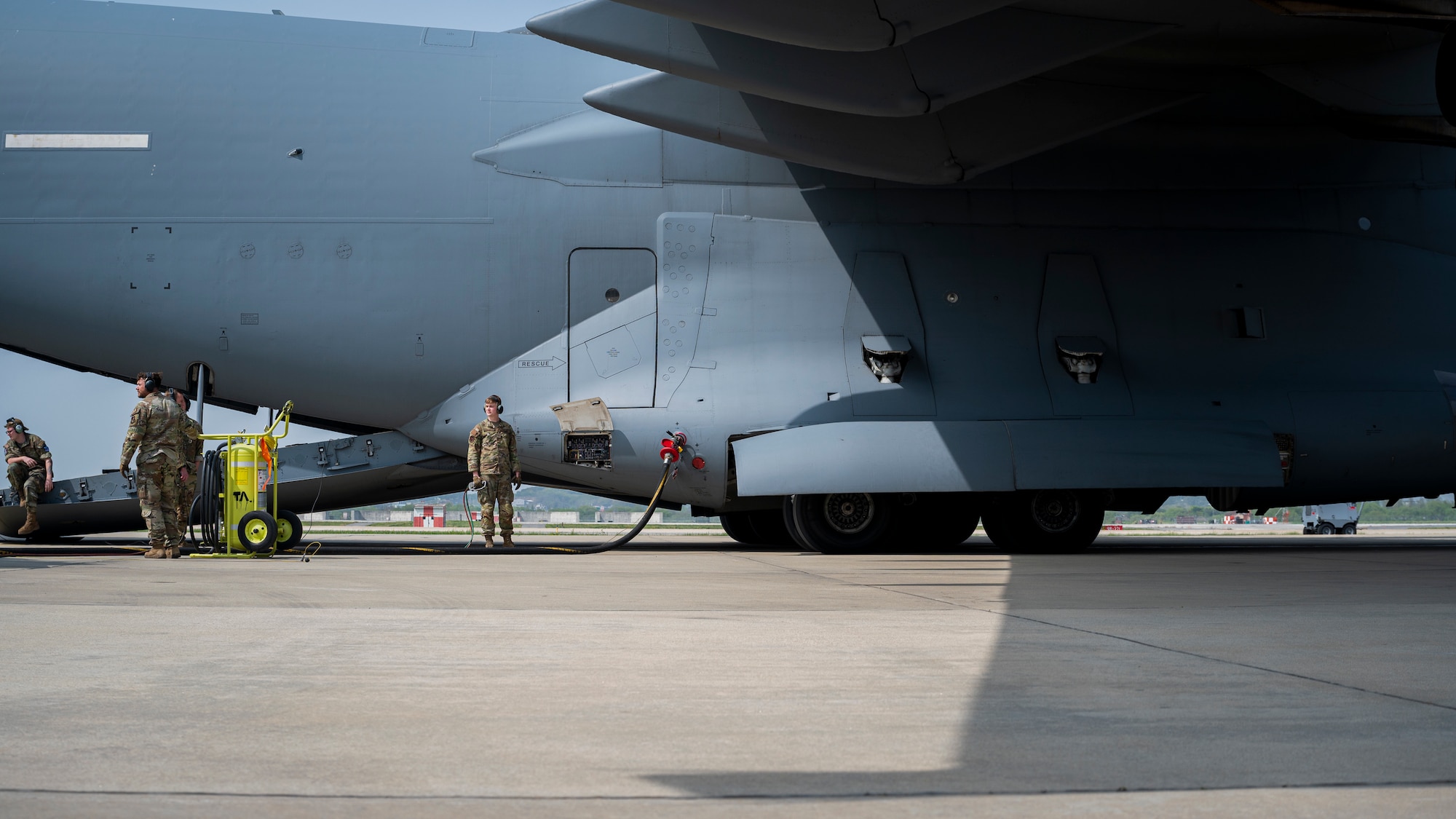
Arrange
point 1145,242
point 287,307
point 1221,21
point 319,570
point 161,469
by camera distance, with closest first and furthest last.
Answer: point 319,570
point 1221,21
point 161,469
point 287,307
point 1145,242

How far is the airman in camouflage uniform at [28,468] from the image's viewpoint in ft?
41.4

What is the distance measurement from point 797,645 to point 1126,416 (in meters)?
8.50

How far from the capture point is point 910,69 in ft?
31.8

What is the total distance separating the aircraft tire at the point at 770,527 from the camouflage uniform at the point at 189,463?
658 centimetres

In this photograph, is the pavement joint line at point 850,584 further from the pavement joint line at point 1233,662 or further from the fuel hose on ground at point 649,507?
the fuel hose on ground at point 649,507

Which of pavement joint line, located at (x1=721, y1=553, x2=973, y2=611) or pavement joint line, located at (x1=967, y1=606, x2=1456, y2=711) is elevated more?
pavement joint line, located at (x1=967, y1=606, x2=1456, y2=711)

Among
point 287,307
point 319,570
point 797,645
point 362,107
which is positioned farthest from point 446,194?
point 797,645

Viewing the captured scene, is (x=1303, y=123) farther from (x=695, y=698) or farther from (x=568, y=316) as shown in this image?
(x=695, y=698)

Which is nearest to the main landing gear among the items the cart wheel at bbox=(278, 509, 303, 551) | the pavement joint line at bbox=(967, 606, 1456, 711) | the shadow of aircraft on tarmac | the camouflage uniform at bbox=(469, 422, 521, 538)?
the camouflage uniform at bbox=(469, 422, 521, 538)

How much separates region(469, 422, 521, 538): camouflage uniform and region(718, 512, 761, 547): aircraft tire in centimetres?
393

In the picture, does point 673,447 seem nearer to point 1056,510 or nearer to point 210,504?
point 1056,510

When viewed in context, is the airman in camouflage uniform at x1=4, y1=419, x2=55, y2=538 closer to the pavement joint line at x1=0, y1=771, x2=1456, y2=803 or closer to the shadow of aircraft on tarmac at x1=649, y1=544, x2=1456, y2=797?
the shadow of aircraft on tarmac at x1=649, y1=544, x2=1456, y2=797

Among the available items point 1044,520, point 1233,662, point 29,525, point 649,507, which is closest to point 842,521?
point 649,507

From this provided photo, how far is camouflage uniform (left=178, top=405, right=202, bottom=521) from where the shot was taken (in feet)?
38.3
